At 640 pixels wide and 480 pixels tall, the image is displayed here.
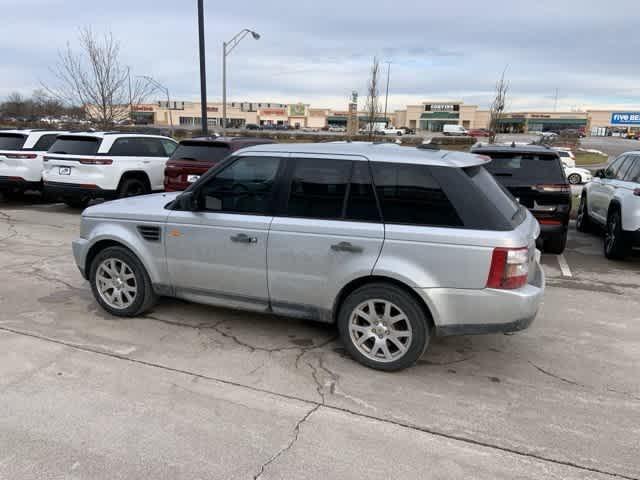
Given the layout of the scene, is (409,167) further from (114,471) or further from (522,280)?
(114,471)

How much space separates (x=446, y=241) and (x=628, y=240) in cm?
510

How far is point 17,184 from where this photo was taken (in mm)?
12031

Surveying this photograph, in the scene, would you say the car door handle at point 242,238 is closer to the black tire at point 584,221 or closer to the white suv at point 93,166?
the white suv at point 93,166

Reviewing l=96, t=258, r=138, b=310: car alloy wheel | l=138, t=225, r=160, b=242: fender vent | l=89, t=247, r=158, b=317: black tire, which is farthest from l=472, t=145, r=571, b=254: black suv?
l=96, t=258, r=138, b=310: car alloy wheel

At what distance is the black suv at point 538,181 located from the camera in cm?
752

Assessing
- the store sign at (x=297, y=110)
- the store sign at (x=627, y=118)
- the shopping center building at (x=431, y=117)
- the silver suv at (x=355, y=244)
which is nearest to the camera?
the silver suv at (x=355, y=244)

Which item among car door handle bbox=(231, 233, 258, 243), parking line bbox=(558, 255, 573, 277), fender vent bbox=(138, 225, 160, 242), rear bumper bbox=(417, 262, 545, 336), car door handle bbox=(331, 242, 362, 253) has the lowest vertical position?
parking line bbox=(558, 255, 573, 277)

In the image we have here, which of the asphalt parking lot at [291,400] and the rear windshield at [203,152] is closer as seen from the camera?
the asphalt parking lot at [291,400]

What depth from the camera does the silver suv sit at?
376 centimetres

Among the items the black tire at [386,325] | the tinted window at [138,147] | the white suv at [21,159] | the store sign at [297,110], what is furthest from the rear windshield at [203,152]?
the store sign at [297,110]

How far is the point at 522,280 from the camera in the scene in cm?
378

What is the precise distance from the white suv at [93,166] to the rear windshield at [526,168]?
7568 mm

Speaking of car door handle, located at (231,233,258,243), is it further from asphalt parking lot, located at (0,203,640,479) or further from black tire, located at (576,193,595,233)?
black tire, located at (576,193,595,233)

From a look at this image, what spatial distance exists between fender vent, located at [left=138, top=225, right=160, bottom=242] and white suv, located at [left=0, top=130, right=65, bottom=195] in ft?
28.7
